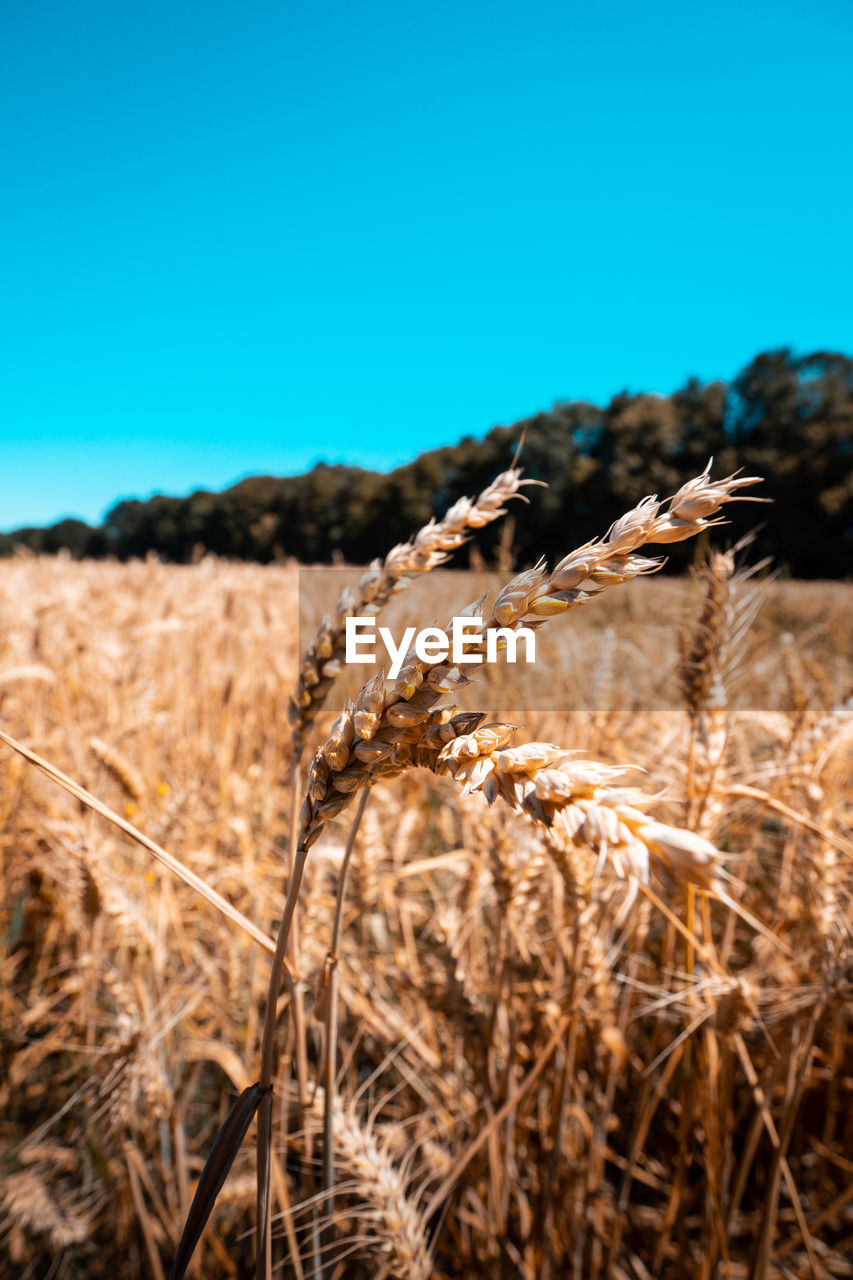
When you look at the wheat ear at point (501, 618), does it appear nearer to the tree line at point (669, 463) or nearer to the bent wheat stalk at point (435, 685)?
→ the bent wheat stalk at point (435, 685)

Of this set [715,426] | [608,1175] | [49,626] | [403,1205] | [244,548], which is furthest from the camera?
[244,548]

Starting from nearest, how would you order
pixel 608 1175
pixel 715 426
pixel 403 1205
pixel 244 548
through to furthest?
pixel 403 1205
pixel 608 1175
pixel 715 426
pixel 244 548

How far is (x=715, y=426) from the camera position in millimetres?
27406

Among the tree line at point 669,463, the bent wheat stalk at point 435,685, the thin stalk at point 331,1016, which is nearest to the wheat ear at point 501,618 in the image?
the bent wheat stalk at point 435,685

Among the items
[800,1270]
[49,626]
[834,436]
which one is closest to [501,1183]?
[800,1270]

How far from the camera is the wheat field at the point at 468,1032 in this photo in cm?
89

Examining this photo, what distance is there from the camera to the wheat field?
2.90 ft

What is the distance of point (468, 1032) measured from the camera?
105cm

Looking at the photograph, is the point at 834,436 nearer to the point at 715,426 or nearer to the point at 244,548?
the point at 715,426

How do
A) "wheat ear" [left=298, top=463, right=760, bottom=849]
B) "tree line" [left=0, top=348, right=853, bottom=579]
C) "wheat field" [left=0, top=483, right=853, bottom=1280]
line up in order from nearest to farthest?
"wheat ear" [left=298, top=463, right=760, bottom=849], "wheat field" [left=0, top=483, right=853, bottom=1280], "tree line" [left=0, top=348, right=853, bottom=579]

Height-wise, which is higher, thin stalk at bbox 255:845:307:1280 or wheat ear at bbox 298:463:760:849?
wheat ear at bbox 298:463:760:849

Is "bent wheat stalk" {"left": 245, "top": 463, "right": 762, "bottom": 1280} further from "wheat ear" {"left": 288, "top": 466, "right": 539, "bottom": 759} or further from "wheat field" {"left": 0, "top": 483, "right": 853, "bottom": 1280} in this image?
"wheat ear" {"left": 288, "top": 466, "right": 539, "bottom": 759}

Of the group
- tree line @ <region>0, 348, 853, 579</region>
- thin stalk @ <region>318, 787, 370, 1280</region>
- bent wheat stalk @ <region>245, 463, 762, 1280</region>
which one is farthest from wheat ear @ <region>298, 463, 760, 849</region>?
tree line @ <region>0, 348, 853, 579</region>

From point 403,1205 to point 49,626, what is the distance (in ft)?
9.03
